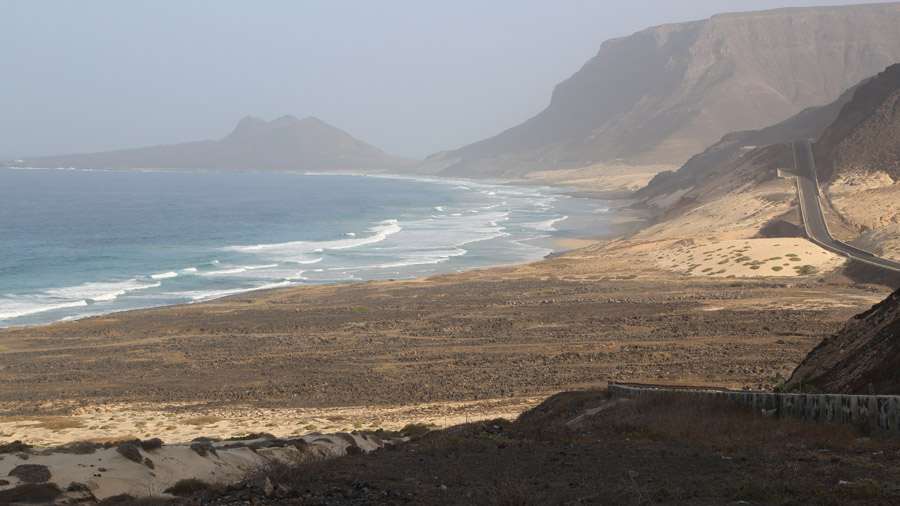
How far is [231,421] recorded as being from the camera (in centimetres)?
1952

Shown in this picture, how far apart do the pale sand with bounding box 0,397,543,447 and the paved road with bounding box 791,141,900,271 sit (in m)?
26.3

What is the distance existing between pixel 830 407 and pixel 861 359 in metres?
2.81

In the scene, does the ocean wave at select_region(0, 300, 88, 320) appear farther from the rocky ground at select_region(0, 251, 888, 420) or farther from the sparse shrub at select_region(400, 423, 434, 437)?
the sparse shrub at select_region(400, 423, 434, 437)

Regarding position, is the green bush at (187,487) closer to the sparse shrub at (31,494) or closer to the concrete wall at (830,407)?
the sparse shrub at (31,494)

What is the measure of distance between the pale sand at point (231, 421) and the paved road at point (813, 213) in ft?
86.2

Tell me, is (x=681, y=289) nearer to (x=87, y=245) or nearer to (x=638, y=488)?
(x=638, y=488)

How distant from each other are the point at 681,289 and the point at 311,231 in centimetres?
5829

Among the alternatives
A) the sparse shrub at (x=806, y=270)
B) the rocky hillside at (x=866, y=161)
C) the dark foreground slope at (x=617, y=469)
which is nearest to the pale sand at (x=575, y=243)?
the rocky hillside at (x=866, y=161)

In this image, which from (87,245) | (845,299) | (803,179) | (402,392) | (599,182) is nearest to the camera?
(402,392)

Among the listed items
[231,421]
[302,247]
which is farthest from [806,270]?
[302,247]

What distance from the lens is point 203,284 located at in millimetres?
51781

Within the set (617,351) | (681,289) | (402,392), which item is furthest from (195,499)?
(681,289)

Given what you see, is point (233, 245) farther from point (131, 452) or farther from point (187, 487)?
point (187, 487)

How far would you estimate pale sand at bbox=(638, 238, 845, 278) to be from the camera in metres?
41.5
